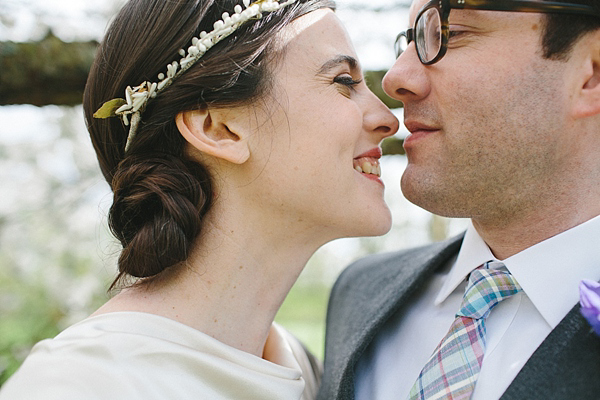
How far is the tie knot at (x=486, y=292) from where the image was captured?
1951 millimetres

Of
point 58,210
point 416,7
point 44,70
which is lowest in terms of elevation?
point 58,210

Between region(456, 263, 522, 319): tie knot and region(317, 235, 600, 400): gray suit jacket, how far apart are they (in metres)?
0.29

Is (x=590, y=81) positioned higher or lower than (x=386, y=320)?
higher

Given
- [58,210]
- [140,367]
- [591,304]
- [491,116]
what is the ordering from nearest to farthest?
[591,304] < [140,367] < [491,116] < [58,210]

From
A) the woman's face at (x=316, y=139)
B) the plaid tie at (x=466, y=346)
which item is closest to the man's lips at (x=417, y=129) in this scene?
the woman's face at (x=316, y=139)

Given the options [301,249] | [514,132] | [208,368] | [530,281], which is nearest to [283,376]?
[208,368]

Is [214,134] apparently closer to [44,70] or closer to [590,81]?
[44,70]

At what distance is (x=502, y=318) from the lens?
1958 millimetres

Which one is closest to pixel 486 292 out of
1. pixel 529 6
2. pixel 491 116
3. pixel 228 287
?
pixel 491 116

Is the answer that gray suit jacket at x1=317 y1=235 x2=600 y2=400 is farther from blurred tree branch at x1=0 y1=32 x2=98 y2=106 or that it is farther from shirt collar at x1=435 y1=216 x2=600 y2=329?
blurred tree branch at x1=0 y1=32 x2=98 y2=106

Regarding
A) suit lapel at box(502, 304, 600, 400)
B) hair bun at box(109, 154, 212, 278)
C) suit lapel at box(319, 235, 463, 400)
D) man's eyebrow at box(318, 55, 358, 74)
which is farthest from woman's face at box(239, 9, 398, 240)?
suit lapel at box(502, 304, 600, 400)

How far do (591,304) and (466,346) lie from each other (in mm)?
470

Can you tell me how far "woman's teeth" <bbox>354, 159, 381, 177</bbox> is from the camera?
7.48ft

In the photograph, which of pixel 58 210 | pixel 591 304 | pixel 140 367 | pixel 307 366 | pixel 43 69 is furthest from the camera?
pixel 58 210
